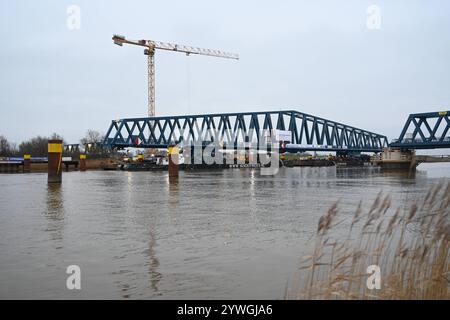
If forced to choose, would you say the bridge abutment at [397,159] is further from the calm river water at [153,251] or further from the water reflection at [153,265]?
the water reflection at [153,265]

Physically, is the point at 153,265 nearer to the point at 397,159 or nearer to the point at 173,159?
the point at 173,159

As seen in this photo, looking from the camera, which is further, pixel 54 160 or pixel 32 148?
pixel 32 148

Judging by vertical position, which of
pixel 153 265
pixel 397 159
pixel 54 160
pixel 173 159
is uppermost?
pixel 54 160

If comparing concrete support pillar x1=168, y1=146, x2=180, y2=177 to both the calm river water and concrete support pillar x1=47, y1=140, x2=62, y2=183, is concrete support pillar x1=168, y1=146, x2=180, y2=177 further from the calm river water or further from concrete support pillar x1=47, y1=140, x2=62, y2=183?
the calm river water

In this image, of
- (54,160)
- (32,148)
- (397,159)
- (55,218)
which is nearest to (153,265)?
(55,218)

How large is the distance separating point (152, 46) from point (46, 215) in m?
151

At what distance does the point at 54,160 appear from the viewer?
3816 cm

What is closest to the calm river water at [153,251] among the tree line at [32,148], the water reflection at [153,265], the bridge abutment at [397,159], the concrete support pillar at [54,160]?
the water reflection at [153,265]

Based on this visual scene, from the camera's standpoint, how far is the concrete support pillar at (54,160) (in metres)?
37.3

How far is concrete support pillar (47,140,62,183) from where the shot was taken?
37312 millimetres

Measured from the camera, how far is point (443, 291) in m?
6.31

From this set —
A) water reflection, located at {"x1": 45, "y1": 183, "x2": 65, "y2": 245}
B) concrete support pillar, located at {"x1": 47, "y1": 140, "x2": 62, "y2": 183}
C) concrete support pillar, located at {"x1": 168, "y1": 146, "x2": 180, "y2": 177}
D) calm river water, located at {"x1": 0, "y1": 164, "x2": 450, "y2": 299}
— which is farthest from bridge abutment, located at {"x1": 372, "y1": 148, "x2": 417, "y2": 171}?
water reflection, located at {"x1": 45, "y1": 183, "x2": 65, "y2": 245}
